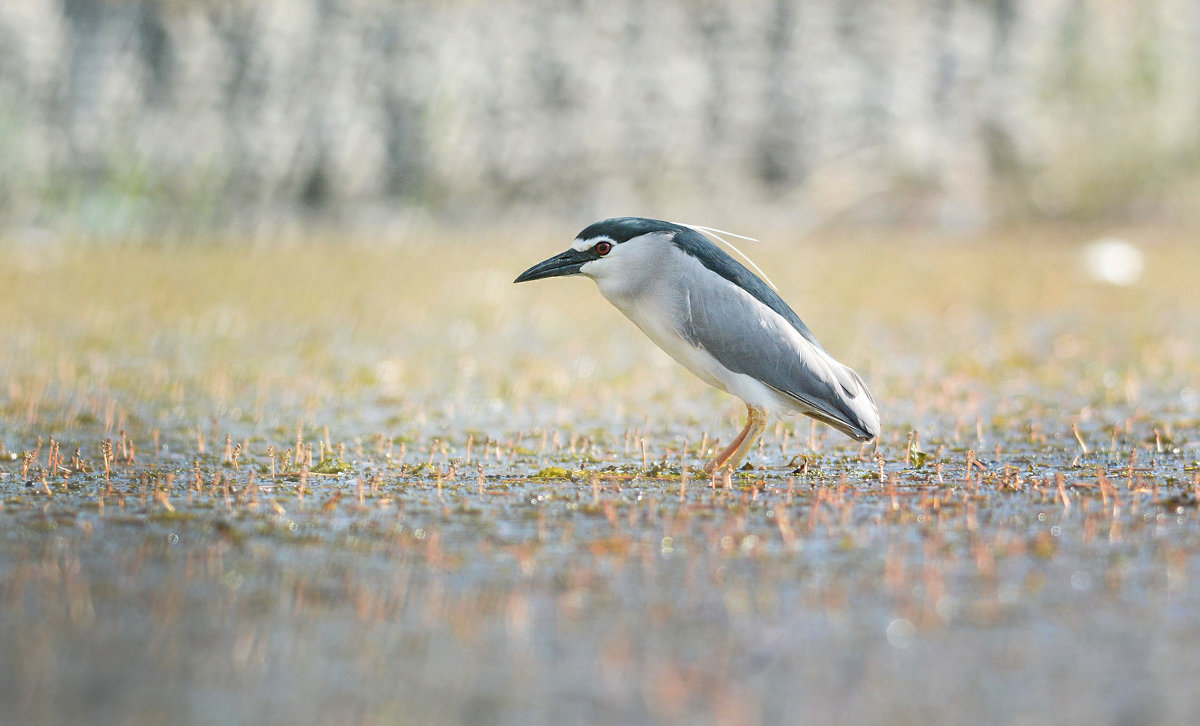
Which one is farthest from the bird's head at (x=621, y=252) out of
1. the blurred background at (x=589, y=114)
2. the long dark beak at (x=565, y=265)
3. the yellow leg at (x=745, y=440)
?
the blurred background at (x=589, y=114)

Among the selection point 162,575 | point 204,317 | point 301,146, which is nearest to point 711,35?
point 301,146

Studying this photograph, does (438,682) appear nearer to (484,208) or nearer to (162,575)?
(162,575)

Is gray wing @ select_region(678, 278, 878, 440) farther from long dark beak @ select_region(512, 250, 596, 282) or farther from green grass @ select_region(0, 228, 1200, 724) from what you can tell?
long dark beak @ select_region(512, 250, 596, 282)

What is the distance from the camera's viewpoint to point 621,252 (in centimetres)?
535

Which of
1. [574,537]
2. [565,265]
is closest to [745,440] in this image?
[565,265]

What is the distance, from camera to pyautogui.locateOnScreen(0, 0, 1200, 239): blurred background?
49.3 feet

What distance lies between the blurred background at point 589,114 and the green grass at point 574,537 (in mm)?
6419

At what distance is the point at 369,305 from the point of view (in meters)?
11.2

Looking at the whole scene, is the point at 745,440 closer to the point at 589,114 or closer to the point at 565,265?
the point at 565,265

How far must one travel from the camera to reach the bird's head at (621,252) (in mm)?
5340

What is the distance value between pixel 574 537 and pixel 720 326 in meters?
1.48

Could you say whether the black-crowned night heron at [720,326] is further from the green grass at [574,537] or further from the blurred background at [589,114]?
the blurred background at [589,114]

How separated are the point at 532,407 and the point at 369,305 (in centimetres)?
446

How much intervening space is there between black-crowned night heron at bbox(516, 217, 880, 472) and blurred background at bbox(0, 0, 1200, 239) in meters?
11.2
